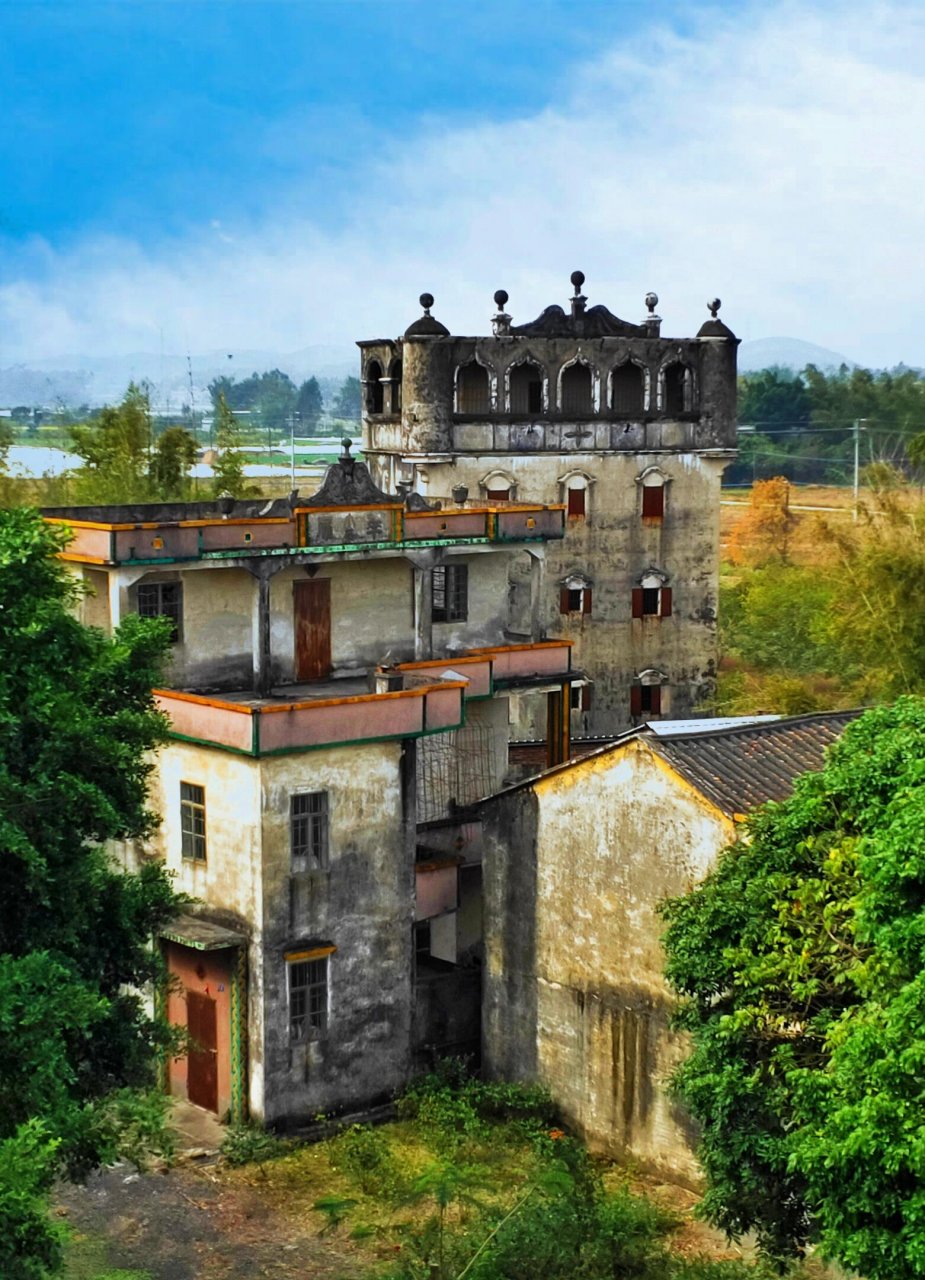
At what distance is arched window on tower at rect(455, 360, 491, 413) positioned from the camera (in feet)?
129

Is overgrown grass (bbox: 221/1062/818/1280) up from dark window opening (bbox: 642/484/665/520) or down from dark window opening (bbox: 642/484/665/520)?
down

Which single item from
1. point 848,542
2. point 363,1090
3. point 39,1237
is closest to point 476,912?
point 363,1090

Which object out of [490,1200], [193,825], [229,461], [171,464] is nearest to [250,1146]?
[490,1200]

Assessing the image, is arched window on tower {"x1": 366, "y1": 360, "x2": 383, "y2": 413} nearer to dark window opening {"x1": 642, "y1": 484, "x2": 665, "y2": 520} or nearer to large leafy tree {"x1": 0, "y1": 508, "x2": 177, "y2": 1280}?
dark window opening {"x1": 642, "y1": 484, "x2": 665, "y2": 520}

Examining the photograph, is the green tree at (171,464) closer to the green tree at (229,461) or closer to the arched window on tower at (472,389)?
the green tree at (229,461)

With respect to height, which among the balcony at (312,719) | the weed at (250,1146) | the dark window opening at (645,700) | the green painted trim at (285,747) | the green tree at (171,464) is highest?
the green tree at (171,464)

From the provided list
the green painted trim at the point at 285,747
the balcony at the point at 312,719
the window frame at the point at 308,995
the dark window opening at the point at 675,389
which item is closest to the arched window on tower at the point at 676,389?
the dark window opening at the point at 675,389

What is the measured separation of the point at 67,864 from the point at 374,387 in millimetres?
25778

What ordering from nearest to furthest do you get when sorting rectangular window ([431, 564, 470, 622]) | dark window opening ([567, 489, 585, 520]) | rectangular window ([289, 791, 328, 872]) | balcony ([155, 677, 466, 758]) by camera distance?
balcony ([155, 677, 466, 758]) → rectangular window ([289, 791, 328, 872]) → rectangular window ([431, 564, 470, 622]) → dark window opening ([567, 489, 585, 520])

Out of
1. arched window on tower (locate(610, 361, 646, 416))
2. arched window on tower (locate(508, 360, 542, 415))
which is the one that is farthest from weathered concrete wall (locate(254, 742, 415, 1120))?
arched window on tower (locate(610, 361, 646, 416))

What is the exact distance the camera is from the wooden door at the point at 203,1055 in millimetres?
24859

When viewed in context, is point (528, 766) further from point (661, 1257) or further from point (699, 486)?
point (661, 1257)

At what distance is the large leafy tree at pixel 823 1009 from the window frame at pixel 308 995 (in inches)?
301

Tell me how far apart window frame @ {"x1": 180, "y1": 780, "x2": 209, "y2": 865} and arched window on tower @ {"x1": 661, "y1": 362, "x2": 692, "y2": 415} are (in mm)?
18719
